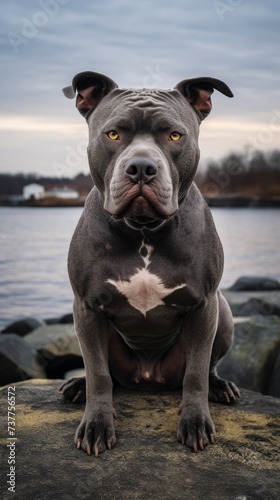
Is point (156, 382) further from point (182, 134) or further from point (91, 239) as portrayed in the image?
point (182, 134)

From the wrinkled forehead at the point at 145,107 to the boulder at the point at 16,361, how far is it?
481cm

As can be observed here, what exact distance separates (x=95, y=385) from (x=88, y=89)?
75.9 inches

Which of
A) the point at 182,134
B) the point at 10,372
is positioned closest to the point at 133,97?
the point at 182,134

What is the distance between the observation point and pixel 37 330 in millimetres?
11078

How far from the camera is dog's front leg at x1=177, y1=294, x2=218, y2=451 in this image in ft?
14.2

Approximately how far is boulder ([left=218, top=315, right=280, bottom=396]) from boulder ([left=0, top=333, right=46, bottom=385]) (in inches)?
96.5

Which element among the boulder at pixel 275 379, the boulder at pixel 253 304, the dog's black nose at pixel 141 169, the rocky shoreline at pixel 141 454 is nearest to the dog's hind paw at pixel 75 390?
the rocky shoreline at pixel 141 454

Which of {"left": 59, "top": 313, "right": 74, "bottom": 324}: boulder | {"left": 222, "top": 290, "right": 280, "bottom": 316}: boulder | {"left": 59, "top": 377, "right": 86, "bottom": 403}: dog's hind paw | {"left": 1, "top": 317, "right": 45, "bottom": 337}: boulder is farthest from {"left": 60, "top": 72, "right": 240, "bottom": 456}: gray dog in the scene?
{"left": 59, "top": 313, "right": 74, "bottom": 324}: boulder

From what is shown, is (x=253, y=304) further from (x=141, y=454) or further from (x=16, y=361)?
(x=141, y=454)

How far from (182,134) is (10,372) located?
5196 millimetres

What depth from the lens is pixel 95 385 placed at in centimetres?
440

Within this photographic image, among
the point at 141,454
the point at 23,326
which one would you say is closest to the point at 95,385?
the point at 141,454

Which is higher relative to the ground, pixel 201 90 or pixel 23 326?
pixel 201 90

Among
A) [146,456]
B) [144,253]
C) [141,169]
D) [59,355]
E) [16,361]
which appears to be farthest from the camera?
[59,355]
